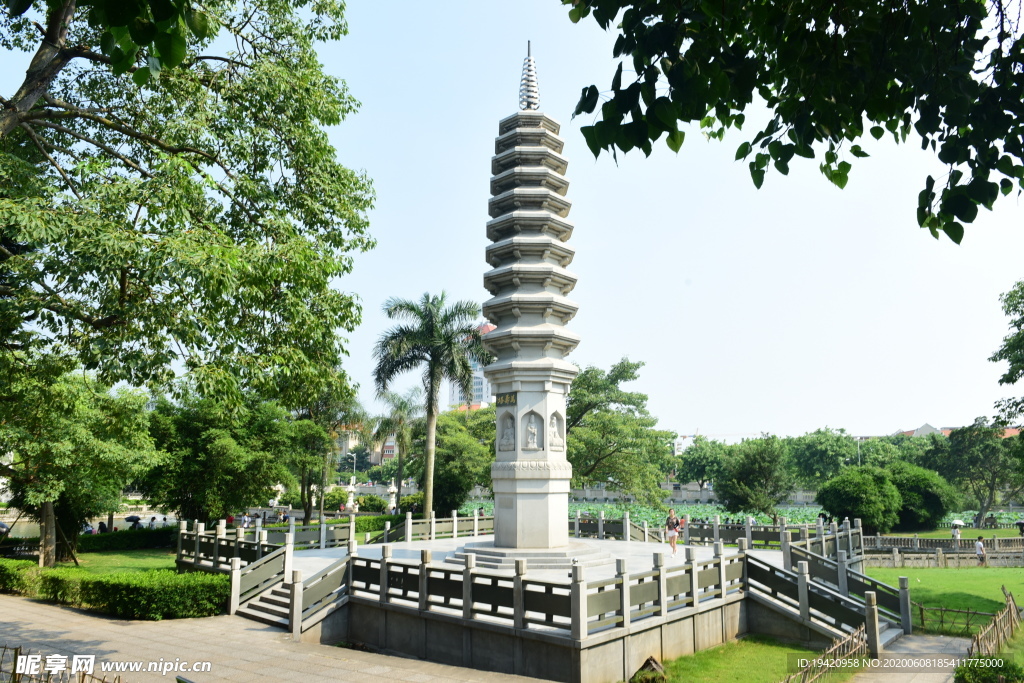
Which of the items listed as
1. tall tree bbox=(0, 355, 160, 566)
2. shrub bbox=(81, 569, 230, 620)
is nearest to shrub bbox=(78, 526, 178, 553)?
tall tree bbox=(0, 355, 160, 566)

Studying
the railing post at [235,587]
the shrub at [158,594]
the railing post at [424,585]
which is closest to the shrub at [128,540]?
the shrub at [158,594]

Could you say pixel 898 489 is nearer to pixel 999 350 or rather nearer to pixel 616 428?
pixel 616 428

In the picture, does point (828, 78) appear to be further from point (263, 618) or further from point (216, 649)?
point (263, 618)

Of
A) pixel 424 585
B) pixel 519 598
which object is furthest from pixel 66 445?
pixel 519 598

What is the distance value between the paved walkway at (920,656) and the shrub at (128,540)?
32.7 meters

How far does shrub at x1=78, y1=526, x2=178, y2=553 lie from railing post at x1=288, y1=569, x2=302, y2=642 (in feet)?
75.5

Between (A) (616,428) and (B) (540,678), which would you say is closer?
(B) (540,678)

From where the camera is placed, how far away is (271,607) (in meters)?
17.6

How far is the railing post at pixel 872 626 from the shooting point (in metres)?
15.0

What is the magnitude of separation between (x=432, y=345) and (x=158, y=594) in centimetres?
2068

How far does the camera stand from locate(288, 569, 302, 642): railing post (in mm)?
15773

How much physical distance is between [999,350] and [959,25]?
894 inches

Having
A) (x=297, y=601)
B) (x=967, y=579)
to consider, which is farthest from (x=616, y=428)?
(x=297, y=601)

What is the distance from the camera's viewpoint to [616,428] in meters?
41.2
